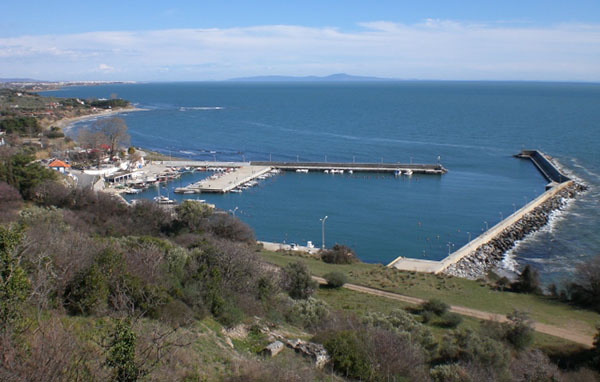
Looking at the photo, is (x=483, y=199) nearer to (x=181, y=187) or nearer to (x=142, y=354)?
(x=181, y=187)

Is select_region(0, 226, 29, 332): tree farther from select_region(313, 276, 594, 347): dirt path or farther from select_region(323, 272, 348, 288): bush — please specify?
select_region(313, 276, 594, 347): dirt path

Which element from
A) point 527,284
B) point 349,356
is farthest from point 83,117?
point 349,356

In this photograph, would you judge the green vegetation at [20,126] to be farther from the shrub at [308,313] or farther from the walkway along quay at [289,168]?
the shrub at [308,313]

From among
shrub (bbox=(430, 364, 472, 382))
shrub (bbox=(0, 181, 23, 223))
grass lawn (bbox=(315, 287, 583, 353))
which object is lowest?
grass lawn (bbox=(315, 287, 583, 353))

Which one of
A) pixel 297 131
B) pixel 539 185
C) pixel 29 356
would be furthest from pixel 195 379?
pixel 297 131

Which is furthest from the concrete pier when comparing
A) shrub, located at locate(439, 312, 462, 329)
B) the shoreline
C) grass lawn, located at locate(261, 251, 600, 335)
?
the shoreline

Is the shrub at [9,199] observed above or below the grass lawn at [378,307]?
above

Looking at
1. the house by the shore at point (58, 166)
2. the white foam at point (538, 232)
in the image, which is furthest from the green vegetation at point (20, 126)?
the white foam at point (538, 232)
